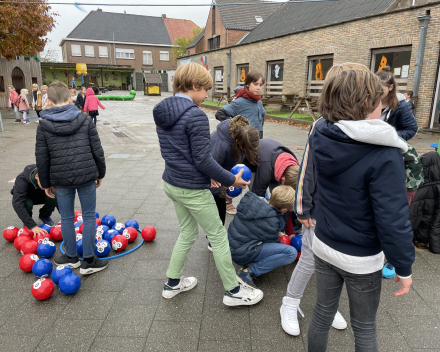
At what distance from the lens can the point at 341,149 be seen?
1554 mm

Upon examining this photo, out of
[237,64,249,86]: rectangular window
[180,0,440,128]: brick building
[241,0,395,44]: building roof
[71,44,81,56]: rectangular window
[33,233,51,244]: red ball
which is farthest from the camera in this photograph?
[71,44,81,56]: rectangular window

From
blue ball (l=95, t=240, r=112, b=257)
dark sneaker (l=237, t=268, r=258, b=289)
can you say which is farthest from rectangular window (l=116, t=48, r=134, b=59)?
dark sneaker (l=237, t=268, r=258, b=289)

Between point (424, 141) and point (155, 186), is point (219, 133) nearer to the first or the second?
point (155, 186)

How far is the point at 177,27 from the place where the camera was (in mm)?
64375

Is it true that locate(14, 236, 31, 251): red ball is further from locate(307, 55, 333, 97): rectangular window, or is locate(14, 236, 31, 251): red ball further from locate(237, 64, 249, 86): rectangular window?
locate(237, 64, 249, 86): rectangular window

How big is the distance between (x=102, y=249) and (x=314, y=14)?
2102 centimetres

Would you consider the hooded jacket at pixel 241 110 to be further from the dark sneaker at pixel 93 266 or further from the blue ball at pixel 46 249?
the blue ball at pixel 46 249

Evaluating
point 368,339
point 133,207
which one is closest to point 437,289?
point 368,339

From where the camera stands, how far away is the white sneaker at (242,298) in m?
2.83

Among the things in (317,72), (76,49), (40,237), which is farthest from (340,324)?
(76,49)

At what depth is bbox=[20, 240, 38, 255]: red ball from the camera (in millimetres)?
3662

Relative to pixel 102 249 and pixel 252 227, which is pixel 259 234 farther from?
pixel 102 249

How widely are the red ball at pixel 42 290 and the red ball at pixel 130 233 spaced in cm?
114

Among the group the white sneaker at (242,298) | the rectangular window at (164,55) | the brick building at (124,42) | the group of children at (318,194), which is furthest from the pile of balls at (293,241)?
the rectangular window at (164,55)
